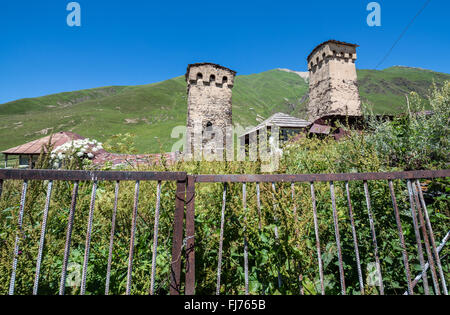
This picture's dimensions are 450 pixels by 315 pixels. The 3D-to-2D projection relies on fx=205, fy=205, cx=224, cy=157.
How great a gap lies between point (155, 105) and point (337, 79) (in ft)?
195

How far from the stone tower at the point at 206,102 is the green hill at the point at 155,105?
1806 millimetres

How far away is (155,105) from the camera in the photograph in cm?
6562

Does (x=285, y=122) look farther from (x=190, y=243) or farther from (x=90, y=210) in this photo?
(x=90, y=210)

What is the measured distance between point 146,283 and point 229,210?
0.99m

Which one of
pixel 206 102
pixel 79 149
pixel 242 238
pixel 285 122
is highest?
pixel 206 102

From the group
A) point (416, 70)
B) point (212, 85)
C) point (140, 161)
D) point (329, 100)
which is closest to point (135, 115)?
point (212, 85)

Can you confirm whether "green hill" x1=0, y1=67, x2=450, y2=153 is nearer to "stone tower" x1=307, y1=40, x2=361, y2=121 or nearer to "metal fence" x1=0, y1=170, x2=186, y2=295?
"stone tower" x1=307, y1=40, x2=361, y2=121

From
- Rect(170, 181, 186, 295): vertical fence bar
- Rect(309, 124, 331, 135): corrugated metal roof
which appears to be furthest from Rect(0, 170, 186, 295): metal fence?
Rect(309, 124, 331, 135): corrugated metal roof

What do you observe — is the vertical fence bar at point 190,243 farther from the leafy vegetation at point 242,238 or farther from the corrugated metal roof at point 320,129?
the corrugated metal roof at point 320,129

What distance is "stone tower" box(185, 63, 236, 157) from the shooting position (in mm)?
15938

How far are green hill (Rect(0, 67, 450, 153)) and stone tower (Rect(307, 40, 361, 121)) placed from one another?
4.14m

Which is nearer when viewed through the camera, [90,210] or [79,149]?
[90,210]

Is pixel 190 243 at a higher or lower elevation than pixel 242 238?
higher

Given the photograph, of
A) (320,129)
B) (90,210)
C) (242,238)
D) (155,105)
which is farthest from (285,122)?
(155,105)
